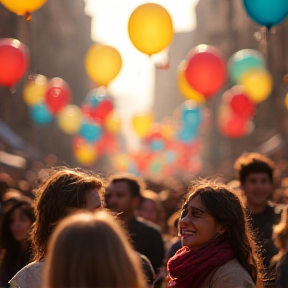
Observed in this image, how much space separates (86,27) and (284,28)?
45940 millimetres

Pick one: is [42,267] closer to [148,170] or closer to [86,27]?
[148,170]

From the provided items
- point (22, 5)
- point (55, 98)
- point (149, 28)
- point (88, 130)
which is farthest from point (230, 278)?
point (88, 130)

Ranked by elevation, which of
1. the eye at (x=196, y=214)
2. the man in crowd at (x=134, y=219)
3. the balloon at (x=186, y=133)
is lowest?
the balloon at (x=186, y=133)

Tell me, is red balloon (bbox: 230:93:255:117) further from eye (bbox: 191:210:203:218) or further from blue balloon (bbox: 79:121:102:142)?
eye (bbox: 191:210:203:218)

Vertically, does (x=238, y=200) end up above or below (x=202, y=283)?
above

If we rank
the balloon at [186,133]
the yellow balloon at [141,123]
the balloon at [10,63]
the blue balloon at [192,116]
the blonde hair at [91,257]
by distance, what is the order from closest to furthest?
the blonde hair at [91,257], the balloon at [10,63], the blue balloon at [192,116], the yellow balloon at [141,123], the balloon at [186,133]

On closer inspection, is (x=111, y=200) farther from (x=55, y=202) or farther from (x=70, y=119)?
(x=70, y=119)

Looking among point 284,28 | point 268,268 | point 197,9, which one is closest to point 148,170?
point 284,28

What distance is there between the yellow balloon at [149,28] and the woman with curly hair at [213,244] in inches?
244

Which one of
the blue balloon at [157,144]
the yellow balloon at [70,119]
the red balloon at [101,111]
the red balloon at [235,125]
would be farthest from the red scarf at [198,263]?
the blue balloon at [157,144]

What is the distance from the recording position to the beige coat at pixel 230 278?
148 inches

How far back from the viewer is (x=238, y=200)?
4121 millimetres

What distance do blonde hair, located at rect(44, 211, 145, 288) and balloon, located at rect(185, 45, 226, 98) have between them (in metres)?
10.5

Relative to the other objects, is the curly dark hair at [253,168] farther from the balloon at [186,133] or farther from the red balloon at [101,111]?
the balloon at [186,133]
